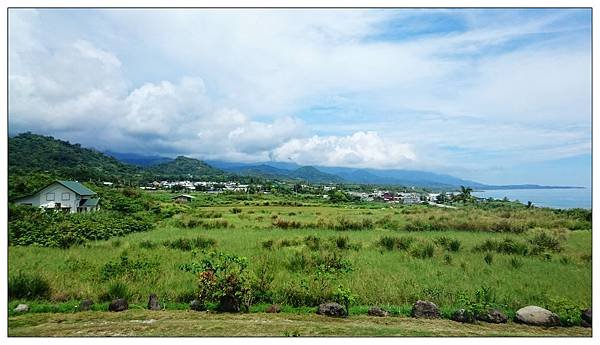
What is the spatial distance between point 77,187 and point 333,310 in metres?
15.9

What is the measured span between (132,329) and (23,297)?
9.43ft

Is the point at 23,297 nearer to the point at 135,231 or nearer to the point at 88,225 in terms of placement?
the point at 88,225

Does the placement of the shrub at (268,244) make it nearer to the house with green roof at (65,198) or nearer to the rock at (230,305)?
the rock at (230,305)

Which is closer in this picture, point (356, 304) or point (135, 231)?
point (356, 304)

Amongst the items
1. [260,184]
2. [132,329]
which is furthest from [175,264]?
[260,184]

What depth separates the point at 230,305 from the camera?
236 inches

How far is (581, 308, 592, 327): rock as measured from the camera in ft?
19.4

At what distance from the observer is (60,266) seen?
872cm

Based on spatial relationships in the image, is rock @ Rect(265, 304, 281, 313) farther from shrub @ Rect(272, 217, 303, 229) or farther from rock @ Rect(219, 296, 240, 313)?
shrub @ Rect(272, 217, 303, 229)

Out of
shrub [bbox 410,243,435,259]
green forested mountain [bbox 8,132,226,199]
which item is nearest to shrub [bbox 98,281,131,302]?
shrub [bbox 410,243,435,259]

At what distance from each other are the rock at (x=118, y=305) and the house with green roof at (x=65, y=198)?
11.4m

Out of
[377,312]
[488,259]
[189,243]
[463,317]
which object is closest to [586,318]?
[463,317]

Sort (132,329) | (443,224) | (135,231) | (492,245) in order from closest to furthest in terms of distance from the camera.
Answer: (132,329) < (492,245) < (135,231) < (443,224)

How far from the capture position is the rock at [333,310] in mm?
5855
